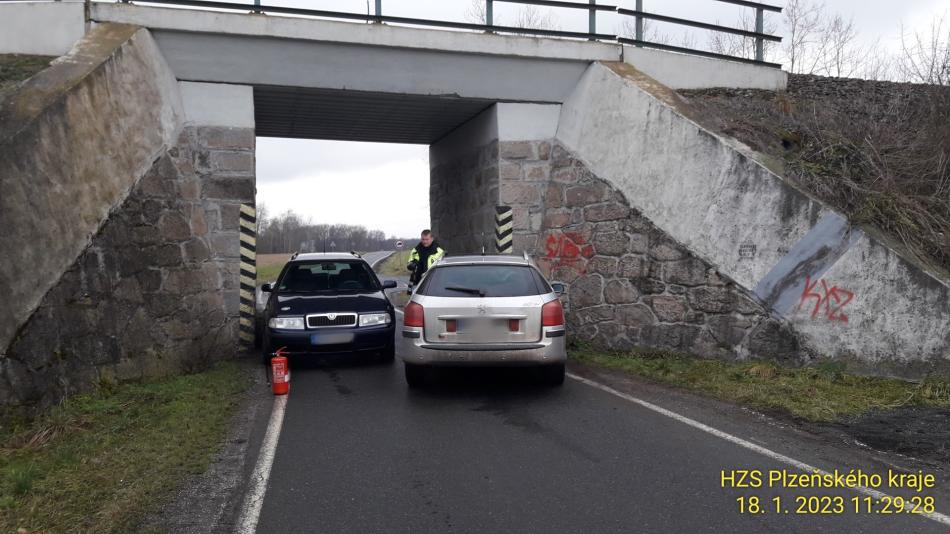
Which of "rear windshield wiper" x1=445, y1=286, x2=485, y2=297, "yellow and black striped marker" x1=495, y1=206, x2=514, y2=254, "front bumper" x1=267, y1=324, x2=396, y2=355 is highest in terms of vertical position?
"yellow and black striped marker" x1=495, y1=206, x2=514, y2=254

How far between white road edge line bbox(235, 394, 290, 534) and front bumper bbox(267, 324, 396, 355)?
2.23 metres

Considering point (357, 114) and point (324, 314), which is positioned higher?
point (357, 114)

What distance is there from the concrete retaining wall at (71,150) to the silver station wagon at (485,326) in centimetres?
374

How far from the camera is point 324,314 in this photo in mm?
9531

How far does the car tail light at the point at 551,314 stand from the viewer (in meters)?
7.39

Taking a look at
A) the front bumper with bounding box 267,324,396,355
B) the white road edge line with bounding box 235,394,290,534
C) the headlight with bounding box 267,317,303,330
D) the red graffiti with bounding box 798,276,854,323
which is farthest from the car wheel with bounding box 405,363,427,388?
the red graffiti with bounding box 798,276,854,323

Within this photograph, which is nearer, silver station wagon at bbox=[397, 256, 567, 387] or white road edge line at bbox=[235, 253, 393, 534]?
white road edge line at bbox=[235, 253, 393, 534]

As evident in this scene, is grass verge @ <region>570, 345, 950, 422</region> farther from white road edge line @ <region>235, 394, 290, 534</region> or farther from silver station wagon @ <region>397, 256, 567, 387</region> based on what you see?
white road edge line @ <region>235, 394, 290, 534</region>

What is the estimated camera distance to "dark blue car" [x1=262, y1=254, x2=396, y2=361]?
940 centimetres

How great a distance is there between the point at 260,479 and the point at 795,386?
566cm

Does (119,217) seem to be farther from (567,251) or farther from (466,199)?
(466,199)

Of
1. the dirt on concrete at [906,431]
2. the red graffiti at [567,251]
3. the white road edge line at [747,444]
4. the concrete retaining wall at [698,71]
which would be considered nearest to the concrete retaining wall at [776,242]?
the red graffiti at [567,251]

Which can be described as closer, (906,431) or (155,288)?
(906,431)

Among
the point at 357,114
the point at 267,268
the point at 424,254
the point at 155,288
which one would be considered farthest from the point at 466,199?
the point at 267,268
